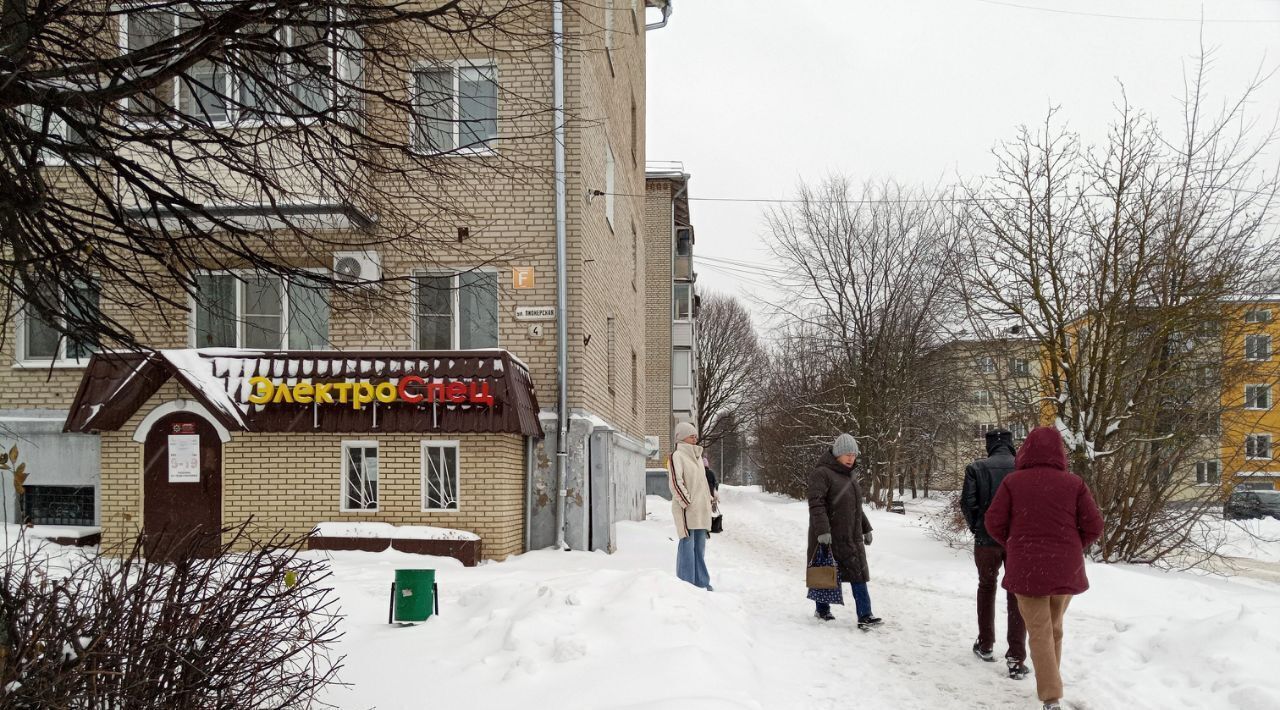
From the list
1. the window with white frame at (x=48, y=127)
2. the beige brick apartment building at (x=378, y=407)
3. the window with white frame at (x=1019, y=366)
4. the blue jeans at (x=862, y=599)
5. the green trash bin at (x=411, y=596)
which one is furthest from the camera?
the window with white frame at (x=1019, y=366)

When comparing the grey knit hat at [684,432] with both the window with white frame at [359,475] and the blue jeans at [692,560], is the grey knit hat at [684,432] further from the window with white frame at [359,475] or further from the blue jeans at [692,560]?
the window with white frame at [359,475]

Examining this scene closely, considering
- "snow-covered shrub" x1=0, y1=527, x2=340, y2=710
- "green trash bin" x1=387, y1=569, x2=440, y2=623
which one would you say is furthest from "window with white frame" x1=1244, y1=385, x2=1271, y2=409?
"snow-covered shrub" x1=0, y1=527, x2=340, y2=710

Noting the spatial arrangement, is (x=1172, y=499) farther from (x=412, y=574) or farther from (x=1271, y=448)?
(x=412, y=574)

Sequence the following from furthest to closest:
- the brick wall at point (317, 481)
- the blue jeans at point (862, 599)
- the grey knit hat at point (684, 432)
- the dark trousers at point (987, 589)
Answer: the brick wall at point (317, 481) < the grey knit hat at point (684, 432) < the blue jeans at point (862, 599) < the dark trousers at point (987, 589)

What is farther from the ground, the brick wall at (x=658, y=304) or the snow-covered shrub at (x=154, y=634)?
the brick wall at (x=658, y=304)

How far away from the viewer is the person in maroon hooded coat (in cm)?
630

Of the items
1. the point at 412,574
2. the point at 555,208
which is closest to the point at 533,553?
the point at 555,208

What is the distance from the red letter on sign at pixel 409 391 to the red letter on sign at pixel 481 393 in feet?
2.22

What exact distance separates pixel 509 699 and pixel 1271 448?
12.5 metres

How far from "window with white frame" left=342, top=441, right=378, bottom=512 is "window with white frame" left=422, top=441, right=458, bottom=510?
0.68 metres

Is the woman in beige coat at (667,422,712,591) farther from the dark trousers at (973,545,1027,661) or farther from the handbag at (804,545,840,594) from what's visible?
the dark trousers at (973,545,1027,661)

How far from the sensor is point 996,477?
8.00 m

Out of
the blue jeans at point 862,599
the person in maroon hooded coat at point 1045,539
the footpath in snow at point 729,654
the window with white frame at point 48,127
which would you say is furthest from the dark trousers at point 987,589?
the window with white frame at point 48,127

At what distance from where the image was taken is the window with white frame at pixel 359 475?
12.6 m
